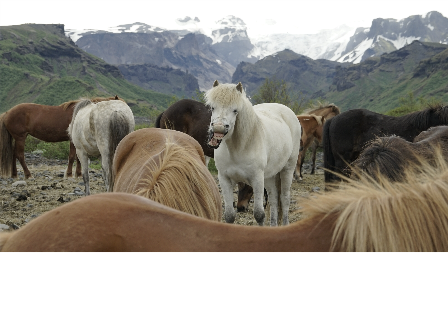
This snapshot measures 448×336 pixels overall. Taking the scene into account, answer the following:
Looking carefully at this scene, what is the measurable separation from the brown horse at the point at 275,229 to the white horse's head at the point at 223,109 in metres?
2.95

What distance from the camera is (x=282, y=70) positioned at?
197875 mm

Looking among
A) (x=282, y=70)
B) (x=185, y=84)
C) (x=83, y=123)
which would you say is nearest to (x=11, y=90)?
(x=83, y=123)

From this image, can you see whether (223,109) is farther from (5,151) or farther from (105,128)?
(5,151)

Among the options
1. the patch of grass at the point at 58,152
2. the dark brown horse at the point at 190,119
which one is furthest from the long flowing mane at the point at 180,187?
the patch of grass at the point at 58,152

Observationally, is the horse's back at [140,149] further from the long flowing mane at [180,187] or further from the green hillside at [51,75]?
the green hillside at [51,75]

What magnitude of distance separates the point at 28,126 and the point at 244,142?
9078 millimetres

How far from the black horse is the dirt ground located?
0.95m

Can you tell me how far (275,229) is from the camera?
46.2 inches

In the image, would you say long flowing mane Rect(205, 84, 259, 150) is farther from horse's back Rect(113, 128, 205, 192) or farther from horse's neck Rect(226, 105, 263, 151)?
horse's back Rect(113, 128, 205, 192)

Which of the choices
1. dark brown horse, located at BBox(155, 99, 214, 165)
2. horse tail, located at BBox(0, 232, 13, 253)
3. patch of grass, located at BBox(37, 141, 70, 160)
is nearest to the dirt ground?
dark brown horse, located at BBox(155, 99, 214, 165)

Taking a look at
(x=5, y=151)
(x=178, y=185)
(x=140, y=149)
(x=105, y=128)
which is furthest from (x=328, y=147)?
(x=5, y=151)

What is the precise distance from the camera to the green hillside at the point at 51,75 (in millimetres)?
78000
